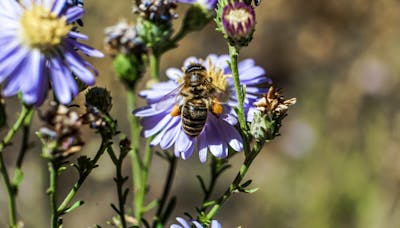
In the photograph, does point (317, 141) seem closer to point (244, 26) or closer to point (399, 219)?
point (399, 219)

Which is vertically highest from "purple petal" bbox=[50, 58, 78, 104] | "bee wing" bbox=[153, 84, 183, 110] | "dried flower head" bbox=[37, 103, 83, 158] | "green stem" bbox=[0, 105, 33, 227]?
"bee wing" bbox=[153, 84, 183, 110]

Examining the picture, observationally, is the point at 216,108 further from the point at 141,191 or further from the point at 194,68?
the point at 141,191

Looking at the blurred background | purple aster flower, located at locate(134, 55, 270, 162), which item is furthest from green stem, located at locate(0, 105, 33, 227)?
the blurred background

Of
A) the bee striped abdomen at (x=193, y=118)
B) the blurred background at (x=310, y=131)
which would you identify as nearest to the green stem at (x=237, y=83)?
the bee striped abdomen at (x=193, y=118)

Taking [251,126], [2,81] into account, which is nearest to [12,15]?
[2,81]

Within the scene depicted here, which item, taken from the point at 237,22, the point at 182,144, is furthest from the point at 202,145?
the point at 237,22

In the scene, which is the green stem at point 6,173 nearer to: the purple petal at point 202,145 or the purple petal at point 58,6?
the purple petal at point 58,6

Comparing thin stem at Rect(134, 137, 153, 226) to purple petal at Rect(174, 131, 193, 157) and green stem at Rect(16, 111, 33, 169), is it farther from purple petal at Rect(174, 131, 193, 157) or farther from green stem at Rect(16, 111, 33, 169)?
green stem at Rect(16, 111, 33, 169)
